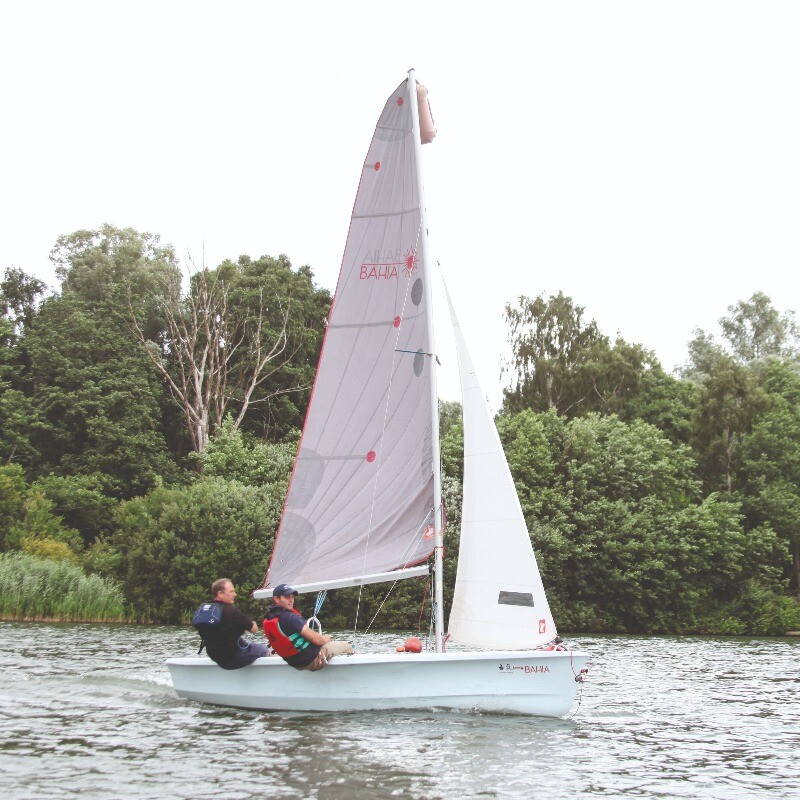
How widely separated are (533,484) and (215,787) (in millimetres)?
34347

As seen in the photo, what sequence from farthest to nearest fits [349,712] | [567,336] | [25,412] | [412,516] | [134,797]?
[567,336], [25,412], [412,516], [349,712], [134,797]

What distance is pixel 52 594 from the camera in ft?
114

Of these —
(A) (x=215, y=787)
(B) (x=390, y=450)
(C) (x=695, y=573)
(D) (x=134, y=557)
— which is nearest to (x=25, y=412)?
(D) (x=134, y=557)

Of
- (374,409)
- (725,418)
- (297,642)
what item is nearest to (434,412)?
(374,409)

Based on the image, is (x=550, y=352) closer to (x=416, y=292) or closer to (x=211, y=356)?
(x=211, y=356)

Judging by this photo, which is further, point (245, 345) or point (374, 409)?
point (245, 345)

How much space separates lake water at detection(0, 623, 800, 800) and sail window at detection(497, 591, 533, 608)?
1551 millimetres

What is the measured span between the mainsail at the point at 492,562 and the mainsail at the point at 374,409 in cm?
66

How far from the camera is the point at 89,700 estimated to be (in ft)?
53.8

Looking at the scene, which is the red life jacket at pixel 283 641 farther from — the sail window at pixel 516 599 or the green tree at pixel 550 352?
the green tree at pixel 550 352

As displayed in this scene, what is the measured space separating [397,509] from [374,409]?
65.2 inches

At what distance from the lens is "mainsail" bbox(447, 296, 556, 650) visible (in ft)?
48.2

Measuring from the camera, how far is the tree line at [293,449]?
39.9m

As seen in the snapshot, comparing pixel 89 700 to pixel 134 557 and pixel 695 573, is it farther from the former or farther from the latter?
pixel 695 573
